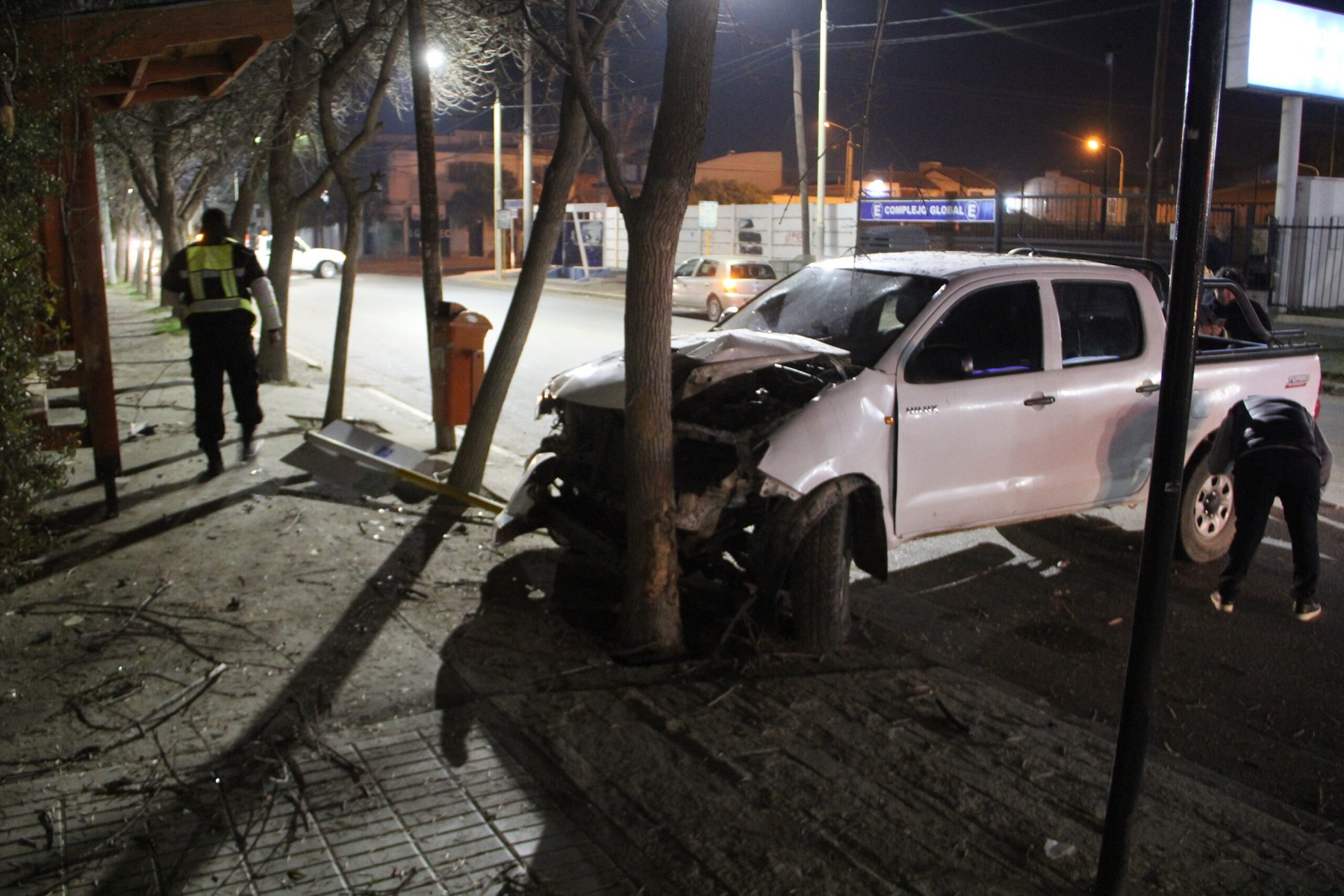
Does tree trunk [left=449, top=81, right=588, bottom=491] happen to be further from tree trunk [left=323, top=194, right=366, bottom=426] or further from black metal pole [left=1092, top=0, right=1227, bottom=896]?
black metal pole [left=1092, top=0, right=1227, bottom=896]

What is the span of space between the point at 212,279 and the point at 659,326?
4.53 meters

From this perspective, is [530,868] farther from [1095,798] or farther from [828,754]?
[1095,798]

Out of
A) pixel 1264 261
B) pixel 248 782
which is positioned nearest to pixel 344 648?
pixel 248 782

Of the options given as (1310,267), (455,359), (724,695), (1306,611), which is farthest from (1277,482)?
(1310,267)

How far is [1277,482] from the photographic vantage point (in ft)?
20.5

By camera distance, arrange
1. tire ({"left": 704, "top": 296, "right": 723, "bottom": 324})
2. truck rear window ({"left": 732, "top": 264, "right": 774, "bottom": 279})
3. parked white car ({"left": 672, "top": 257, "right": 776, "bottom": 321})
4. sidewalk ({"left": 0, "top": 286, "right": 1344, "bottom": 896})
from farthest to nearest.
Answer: truck rear window ({"left": 732, "top": 264, "right": 774, "bottom": 279})
tire ({"left": 704, "top": 296, "right": 723, "bottom": 324})
parked white car ({"left": 672, "top": 257, "right": 776, "bottom": 321})
sidewalk ({"left": 0, "top": 286, "right": 1344, "bottom": 896})

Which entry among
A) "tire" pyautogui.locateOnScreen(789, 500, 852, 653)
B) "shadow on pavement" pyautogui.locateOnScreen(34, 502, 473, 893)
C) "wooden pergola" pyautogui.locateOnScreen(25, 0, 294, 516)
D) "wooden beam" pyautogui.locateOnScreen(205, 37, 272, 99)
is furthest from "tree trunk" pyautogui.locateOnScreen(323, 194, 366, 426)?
"tire" pyautogui.locateOnScreen(789, 500, 852, 653)

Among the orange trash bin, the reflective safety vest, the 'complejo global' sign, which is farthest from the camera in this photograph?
the 'complejo global' sign

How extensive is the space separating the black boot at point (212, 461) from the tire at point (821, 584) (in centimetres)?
488

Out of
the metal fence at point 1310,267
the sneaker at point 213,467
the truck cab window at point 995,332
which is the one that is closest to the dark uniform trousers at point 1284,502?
the truck cab window at point 995,332

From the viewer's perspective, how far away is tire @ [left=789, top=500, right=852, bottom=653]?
562 cm

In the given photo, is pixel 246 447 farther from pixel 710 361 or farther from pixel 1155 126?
pixel 1155 126

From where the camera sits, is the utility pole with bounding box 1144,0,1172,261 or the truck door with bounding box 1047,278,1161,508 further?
the utility pole with bounding box 1144,0,1172,261

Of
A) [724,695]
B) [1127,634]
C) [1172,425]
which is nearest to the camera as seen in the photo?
[1172,425]
